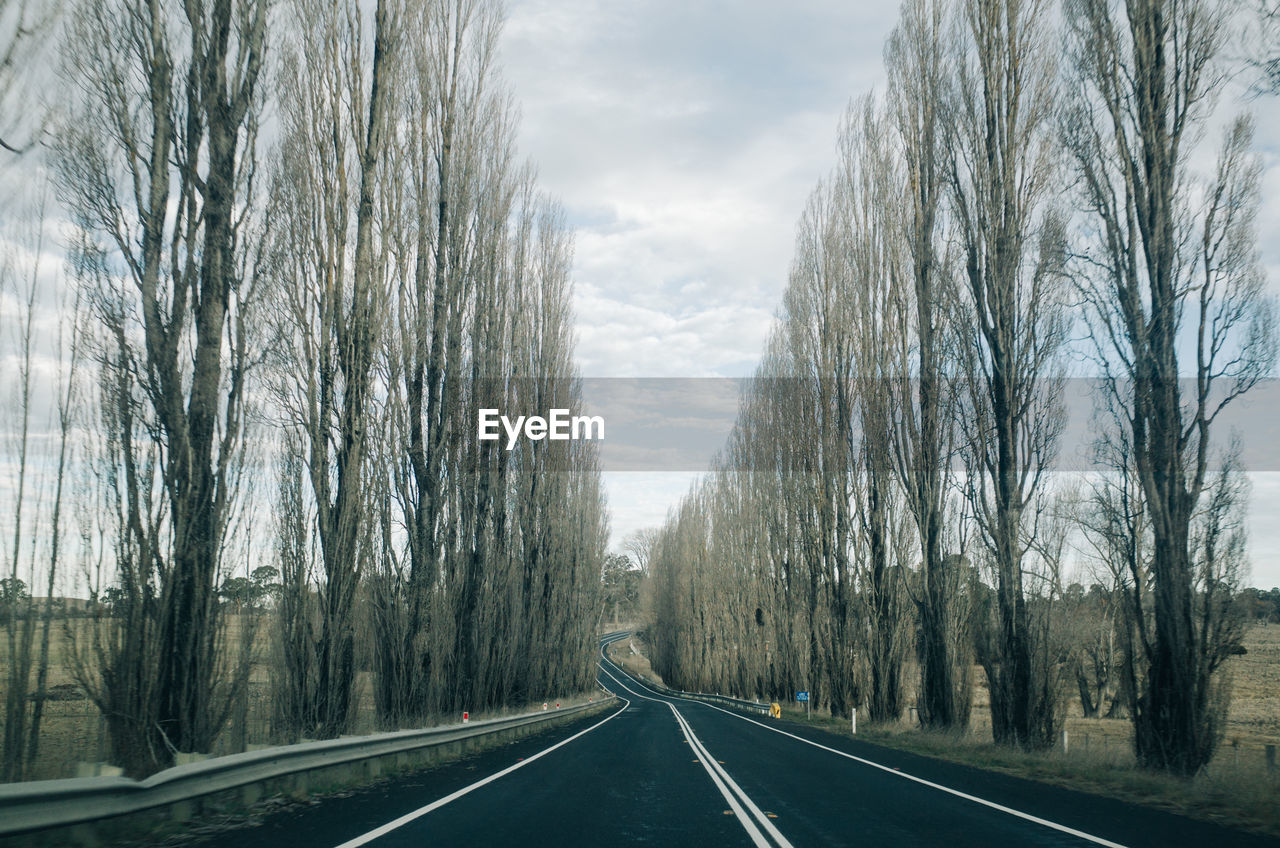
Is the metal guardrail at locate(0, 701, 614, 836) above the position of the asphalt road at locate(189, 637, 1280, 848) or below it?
above

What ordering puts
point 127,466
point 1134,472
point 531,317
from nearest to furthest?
point 127,466
point 1134,472
point 531,317

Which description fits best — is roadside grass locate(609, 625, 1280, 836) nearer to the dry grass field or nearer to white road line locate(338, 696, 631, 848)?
white road line locate(338, 696, 631, 848)

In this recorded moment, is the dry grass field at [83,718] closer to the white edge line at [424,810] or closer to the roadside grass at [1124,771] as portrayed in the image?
the white edge line at [424,810]

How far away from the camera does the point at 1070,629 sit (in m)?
19.7

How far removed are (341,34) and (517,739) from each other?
51.1 feet

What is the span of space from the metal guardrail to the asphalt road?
17.9 inches

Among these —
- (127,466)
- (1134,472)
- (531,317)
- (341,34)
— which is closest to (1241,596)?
(1134,472)

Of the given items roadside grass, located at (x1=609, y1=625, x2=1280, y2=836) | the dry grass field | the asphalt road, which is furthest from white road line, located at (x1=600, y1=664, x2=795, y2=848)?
the dry grass field

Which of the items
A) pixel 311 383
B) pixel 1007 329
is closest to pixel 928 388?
pixel 1007 329

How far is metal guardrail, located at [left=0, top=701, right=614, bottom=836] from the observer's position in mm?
4918

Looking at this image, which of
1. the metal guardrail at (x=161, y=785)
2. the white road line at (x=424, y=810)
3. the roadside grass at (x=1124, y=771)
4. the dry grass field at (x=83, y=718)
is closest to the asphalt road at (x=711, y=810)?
the white road line at (x=424, y=810)

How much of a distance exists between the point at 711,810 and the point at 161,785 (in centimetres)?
492

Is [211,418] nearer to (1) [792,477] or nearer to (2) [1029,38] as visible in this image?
(2) [1029,38]

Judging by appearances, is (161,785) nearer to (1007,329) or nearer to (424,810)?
(424,810)
